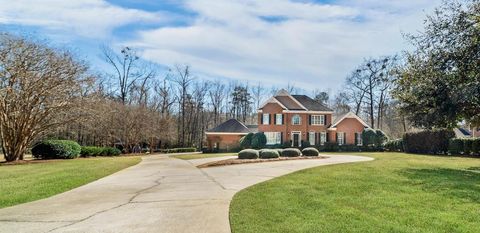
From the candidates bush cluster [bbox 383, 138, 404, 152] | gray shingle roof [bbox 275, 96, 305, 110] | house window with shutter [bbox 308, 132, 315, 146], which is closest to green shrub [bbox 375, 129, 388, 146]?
bush cluster [bbox 383, 138, 404, 152]

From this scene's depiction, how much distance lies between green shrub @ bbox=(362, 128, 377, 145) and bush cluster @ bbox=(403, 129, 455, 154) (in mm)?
5964

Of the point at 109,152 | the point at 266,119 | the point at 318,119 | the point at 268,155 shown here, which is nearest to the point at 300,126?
the point at 318,119

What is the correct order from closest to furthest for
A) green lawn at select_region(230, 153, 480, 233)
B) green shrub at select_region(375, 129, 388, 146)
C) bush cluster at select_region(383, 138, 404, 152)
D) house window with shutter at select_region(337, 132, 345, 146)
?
green lawn at select_region(230, 153, 480, 233) → bush cluster at select_region(383, 138, 404, 152) → green shrub at select_region(375, 129, 388, 146) → house window with shutter at select_region(337, 132, 345, 146)

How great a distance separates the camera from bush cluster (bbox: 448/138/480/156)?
24.7 m

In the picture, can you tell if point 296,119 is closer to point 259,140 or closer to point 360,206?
point 259,140

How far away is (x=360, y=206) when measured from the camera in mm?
6914

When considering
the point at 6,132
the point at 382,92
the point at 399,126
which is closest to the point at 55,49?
the point at 6,132

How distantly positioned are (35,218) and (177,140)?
159 feet

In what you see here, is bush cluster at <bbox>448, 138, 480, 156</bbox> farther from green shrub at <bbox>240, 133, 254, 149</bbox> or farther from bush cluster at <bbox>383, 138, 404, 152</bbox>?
green shrub at <bbox>240, 133, 254, 149</bbox>

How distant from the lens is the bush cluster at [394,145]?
34.7 metres

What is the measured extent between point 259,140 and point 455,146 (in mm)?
18367

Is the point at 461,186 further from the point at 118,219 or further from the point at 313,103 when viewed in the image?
the point at 313,103

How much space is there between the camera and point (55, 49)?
21578 mm

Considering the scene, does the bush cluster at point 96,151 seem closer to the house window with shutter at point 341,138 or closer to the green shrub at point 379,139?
the house window with shutter at point 341,138
